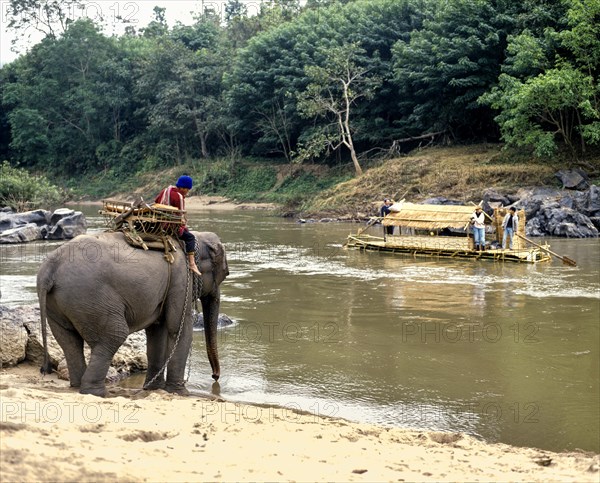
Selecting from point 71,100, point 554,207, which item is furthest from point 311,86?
point 71,100

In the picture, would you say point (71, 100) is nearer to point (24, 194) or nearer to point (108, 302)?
point (24, 194)

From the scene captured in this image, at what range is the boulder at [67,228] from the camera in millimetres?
25609

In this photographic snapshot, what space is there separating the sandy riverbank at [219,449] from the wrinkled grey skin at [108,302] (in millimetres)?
704

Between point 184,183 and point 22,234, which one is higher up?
point 184,183

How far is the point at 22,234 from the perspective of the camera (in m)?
25.1

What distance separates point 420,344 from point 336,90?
108ft

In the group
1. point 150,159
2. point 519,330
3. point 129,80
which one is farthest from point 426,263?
point 129,80

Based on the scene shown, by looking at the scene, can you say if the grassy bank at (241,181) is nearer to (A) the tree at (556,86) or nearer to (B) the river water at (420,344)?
(A) the tree at (556,86)

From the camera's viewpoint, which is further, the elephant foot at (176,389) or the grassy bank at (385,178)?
the grassy bank at (385,178)

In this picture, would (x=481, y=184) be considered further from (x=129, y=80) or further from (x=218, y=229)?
(x=129, y=80)

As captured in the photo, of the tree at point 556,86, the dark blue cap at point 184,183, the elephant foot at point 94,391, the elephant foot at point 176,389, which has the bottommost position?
the elephant foot at point 176,389

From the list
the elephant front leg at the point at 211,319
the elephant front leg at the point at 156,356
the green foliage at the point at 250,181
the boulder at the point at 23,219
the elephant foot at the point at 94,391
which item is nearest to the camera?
the elephant foot at the point at 94,391

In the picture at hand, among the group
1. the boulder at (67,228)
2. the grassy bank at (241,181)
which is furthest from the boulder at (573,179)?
the boulder at (67,228)

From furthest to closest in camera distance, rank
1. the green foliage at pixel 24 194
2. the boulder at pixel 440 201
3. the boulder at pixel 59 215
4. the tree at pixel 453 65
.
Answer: the tree at pixel 453 65 < the green foliage at pixel 24 194 < the boulder at pixel 440 201 < the boulder at pixel 59 215
